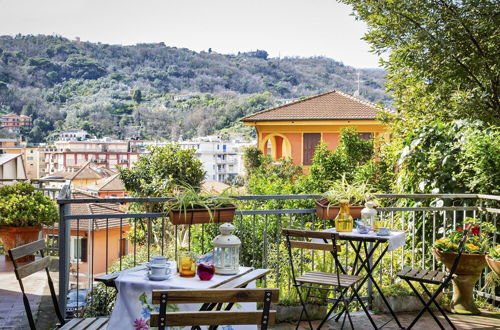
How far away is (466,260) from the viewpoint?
5078 millimetres

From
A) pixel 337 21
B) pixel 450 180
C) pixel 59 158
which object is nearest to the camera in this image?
pixel 450 180

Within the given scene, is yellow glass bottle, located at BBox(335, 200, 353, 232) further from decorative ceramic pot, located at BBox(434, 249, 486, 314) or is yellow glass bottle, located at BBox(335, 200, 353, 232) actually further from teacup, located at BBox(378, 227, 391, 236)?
decorative ceramic pot, located at BBox(434, 249, 486, 314)

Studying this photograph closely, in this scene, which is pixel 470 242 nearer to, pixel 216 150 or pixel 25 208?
pixel 25 208

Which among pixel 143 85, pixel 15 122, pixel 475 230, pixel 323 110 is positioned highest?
pixel 143 85

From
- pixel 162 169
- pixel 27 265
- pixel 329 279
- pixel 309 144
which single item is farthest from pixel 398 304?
pixel 309 144

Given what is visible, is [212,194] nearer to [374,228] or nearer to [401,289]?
[374,228]

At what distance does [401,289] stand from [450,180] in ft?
5.04

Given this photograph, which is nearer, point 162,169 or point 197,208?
point 197,208

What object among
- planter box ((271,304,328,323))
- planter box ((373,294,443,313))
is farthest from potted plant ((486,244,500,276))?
planter box ((271,304,328,323))

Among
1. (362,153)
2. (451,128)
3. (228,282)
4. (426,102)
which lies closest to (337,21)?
(362,153)

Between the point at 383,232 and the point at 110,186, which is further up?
the point at 383,232

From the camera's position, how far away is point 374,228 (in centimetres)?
462

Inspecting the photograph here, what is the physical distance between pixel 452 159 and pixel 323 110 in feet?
86.8

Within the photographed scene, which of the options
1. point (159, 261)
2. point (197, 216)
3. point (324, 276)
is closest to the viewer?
point (159, 261)
